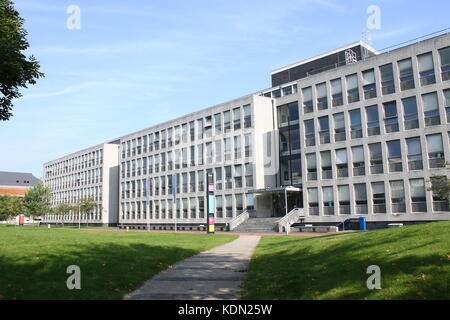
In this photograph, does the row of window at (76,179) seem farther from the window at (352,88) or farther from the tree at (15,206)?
the window at (352,88)

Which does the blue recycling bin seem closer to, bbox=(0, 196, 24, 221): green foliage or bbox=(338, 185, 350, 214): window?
bbox=(338, 185, 350, 214): window

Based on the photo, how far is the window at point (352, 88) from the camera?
4438 centimetres

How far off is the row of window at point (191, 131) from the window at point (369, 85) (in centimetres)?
1613

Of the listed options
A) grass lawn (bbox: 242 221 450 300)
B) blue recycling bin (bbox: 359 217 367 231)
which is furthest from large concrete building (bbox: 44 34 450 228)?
grass lawn (bbox: 242 221 450 300)

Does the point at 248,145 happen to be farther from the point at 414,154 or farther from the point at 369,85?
the point at 414,154

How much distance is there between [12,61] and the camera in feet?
63.5

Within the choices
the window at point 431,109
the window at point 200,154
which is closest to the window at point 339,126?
the window at point 431,109

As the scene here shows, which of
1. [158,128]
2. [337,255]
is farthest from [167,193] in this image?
[337,255]

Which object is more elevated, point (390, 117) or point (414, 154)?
point (390, 117)

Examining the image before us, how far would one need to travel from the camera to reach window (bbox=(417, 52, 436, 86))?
38.7 meters

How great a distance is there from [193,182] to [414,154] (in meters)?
33.7

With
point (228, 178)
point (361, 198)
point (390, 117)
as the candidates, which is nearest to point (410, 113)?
point (390, 117)

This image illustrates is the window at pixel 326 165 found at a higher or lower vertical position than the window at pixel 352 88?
lower

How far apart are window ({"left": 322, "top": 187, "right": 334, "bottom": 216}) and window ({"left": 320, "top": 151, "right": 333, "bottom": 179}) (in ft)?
4.76
